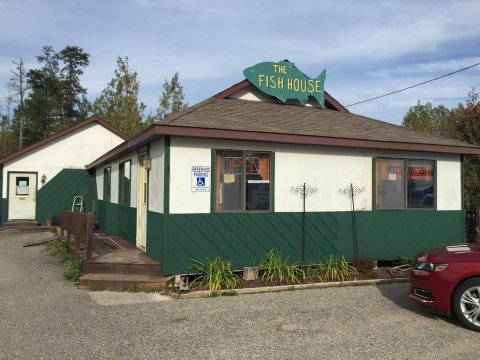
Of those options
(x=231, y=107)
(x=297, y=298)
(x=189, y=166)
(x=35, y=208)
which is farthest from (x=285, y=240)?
(x=35, y=208)

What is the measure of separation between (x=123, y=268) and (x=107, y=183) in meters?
7.72

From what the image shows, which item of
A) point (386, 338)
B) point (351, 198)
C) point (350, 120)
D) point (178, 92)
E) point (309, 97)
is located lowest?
point (386, 338)

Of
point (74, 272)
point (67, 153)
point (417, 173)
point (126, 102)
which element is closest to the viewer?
point (74, 272)

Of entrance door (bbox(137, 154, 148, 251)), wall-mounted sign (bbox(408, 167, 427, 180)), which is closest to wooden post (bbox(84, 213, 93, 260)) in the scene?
entrance door (bbox(137, 154, 148, 251))

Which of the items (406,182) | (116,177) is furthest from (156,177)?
(406,182)

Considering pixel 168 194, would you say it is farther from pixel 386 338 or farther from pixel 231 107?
pixel 386 338

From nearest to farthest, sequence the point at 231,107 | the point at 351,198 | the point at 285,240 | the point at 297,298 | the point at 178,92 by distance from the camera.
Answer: the point at 297,298 → the point at 285,240 → the point at 351,198 → the point at 231,107 → the point at 178,92

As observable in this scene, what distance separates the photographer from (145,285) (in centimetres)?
786

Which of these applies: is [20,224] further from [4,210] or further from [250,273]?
[250,273]

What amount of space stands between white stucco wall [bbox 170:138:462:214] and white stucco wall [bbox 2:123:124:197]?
12415mm

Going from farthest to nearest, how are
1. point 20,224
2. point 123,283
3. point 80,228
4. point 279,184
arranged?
point 20,224
point 80,228
point 279,184
point 123,283

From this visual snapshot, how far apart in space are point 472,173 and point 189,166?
412 inches

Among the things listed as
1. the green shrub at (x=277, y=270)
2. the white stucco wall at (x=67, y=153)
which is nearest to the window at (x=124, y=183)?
the green shrub at (x=277, y=270)

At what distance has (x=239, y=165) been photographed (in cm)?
887
